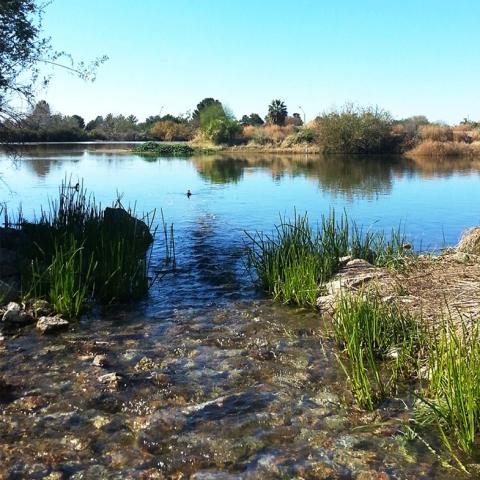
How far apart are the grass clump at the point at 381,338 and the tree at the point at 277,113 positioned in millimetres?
99419

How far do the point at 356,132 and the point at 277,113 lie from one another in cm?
4904

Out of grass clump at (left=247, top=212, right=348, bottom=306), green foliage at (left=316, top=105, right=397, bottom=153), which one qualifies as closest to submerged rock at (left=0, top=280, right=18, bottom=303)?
grass clump at (left=247, top=212, right=348, bottom=306)

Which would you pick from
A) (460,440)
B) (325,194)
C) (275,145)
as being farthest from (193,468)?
(275,145)

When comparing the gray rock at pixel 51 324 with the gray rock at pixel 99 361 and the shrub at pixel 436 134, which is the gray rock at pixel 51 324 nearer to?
the gray rock at pixel 99 361

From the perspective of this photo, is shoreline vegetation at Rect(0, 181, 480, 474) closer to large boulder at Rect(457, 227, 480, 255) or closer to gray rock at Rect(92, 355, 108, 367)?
large boulder at Rect(457, 227, 480, 255)

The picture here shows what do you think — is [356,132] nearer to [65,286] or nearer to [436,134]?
[436,134]

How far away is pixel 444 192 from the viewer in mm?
26875

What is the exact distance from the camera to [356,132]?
57781 millimetres

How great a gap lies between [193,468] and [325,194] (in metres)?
21.6

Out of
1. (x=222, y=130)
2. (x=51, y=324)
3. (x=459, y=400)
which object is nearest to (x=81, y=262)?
(x=51, y=324)

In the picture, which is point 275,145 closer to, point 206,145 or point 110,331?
point 206,145

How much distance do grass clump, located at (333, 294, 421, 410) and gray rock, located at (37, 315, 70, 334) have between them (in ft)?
11.8

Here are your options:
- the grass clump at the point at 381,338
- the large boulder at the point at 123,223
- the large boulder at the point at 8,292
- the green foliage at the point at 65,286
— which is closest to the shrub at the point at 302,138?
the large boulder at the point at 123,223

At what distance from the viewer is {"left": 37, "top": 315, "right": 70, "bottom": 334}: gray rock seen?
7043mm
